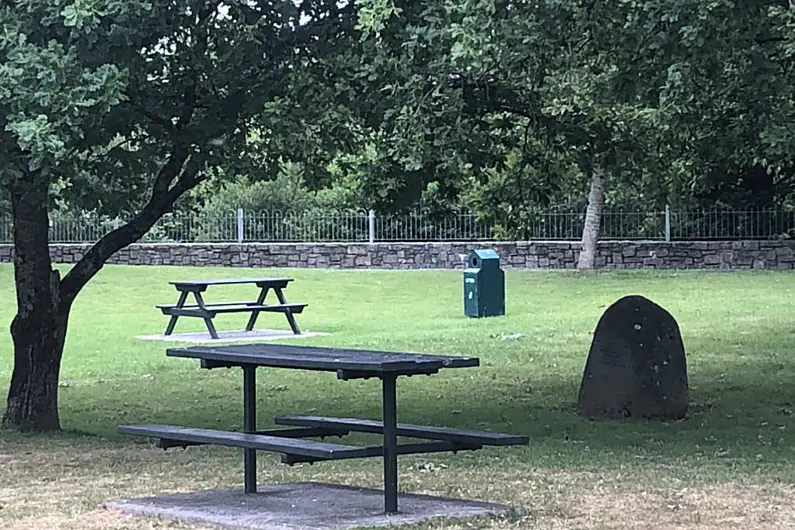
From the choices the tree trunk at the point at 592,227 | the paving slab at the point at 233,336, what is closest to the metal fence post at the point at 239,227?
the tree trunk at the point at 592,227

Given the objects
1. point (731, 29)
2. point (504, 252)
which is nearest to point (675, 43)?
point (731, 29)

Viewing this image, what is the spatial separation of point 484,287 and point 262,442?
49.5ft

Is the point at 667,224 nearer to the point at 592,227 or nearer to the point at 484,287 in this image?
the point at 592,227

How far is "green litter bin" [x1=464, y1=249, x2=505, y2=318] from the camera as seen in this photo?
73.2ft

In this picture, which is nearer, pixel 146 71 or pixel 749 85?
pixel 146 71

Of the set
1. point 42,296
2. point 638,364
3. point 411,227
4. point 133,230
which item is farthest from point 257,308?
point 411,227

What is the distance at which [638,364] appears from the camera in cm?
1166

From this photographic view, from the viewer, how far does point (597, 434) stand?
11125mm

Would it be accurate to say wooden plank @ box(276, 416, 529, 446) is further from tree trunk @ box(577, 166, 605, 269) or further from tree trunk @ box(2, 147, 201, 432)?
tree trunk @ box(577, 166, 605, 269)

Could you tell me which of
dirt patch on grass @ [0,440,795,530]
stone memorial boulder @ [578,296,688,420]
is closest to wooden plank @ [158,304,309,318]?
stone memorial boulder @ [578,296,688,420]

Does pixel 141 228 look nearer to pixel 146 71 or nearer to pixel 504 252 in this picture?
pixel 146 71

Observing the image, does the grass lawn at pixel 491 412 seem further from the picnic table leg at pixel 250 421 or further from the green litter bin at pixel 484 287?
the picnic table leg at pixel 250 421

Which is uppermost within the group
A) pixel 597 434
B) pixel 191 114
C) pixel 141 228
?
pixel 191 114

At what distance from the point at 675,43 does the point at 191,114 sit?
3678 mm
